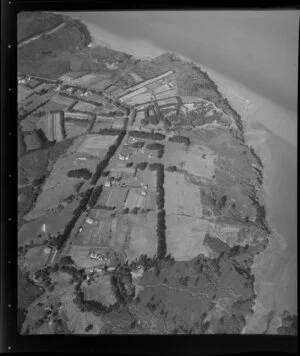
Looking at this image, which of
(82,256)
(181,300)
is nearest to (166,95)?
(82,256)

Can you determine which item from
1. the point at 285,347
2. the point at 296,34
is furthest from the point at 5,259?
the point at 296,34

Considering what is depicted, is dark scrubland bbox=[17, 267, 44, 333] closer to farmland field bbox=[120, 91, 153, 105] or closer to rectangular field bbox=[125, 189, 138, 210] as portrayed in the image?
rectangular field bbox=[125, 189, 138, 210]

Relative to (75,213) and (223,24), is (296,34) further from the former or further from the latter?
(75,213)

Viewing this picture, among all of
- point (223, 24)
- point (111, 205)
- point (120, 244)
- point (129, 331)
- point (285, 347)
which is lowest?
point (129, 331)

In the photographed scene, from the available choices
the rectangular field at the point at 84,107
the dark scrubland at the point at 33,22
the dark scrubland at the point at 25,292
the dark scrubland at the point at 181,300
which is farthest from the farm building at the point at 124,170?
the dark scrubland at the point at 33,22

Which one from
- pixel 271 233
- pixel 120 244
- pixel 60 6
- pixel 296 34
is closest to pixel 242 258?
pixel 271 233

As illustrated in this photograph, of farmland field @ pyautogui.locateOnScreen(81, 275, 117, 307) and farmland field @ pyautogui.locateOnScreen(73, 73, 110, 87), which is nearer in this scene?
farmland field @ pyautogui.locateOnScreen(81, 275, 117, 307)

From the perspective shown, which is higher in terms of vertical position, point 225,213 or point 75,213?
point 225,213

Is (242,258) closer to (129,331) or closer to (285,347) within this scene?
(285,347)

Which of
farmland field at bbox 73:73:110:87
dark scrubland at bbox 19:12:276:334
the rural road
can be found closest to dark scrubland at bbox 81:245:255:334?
dark scrubland at bbox 19:12:276:334
